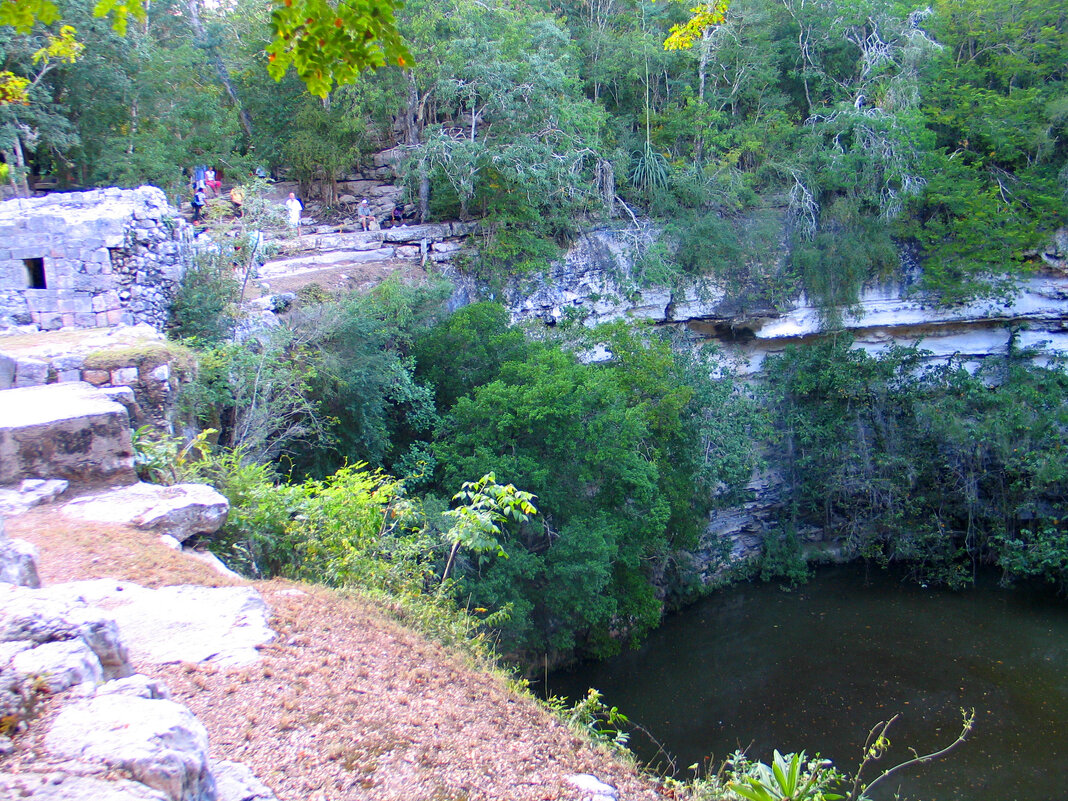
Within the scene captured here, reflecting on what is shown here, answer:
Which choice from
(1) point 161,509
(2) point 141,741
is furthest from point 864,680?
(2) point 141,741

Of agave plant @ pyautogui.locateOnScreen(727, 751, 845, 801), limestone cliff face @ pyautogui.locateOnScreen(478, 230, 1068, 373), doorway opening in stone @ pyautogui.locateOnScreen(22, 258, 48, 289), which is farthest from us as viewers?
limestone cliff face @ pyautogui.locateOnScreen(478, 230, 1068, 373)

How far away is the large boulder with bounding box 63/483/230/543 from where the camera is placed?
5.57m

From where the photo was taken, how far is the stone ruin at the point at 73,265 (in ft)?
32.1

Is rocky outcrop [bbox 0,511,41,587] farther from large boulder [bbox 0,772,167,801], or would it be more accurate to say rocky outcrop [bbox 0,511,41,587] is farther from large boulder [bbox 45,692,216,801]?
large boulder [bbox 0,772,167,801]

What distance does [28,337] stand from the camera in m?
8.74

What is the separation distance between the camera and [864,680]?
42.5ft

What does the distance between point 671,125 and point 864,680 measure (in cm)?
1399

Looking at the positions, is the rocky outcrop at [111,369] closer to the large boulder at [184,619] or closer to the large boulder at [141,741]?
the large boulder at [184,619]

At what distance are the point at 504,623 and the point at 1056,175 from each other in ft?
58.7

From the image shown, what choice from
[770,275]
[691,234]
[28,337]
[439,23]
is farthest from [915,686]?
[439,23]

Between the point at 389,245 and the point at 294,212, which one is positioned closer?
the point at 294,212

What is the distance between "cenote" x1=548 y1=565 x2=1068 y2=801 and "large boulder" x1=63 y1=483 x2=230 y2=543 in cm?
759

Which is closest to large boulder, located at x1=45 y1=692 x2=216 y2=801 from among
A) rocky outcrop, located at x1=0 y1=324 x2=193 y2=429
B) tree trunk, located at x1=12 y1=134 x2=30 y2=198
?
rocky outcrop, located at x1=0 y1=324 x2=193 y2=429

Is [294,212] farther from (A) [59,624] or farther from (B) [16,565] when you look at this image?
(A) [59,624]
